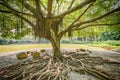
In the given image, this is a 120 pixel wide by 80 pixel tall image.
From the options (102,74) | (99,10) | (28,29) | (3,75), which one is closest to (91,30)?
(99,10)

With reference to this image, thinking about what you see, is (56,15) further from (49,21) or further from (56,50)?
(56,50)

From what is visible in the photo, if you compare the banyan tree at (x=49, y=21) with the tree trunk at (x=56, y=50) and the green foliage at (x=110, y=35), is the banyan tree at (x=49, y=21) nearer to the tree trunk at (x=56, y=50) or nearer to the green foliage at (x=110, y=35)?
the tree trunk at (x=56, y=50)

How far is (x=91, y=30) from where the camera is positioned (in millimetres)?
9680

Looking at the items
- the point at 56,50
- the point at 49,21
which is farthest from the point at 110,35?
the point at 49,21

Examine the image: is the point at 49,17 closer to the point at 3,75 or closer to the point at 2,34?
the point at 3,75

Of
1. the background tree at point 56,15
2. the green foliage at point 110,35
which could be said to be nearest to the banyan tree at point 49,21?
the background tree at point 56,15

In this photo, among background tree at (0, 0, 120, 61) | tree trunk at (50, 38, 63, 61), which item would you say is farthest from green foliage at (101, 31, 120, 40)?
tree trunk at (50, 38, 63, 61)

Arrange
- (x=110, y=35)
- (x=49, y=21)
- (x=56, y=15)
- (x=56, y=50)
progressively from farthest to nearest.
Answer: (x=110, y=35)
(x=56, y=50)
(x=49, y=21)
(x=56, y=15)

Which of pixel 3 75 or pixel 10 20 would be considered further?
pixel 10 20

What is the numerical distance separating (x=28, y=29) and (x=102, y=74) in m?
4.36

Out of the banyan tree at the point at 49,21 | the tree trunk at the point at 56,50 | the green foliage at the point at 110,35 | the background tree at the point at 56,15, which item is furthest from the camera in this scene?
the green foliage at the point at 110,35

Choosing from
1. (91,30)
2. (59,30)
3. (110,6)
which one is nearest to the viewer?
(110,6)

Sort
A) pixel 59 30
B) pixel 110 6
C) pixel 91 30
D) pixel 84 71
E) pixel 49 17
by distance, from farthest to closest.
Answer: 1. pixel 91 30
2. pixel 59 30
3. pixel 110 6
4. pixel 84 71
5. pixel 49 17

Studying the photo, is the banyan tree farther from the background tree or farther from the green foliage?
the green foliage
